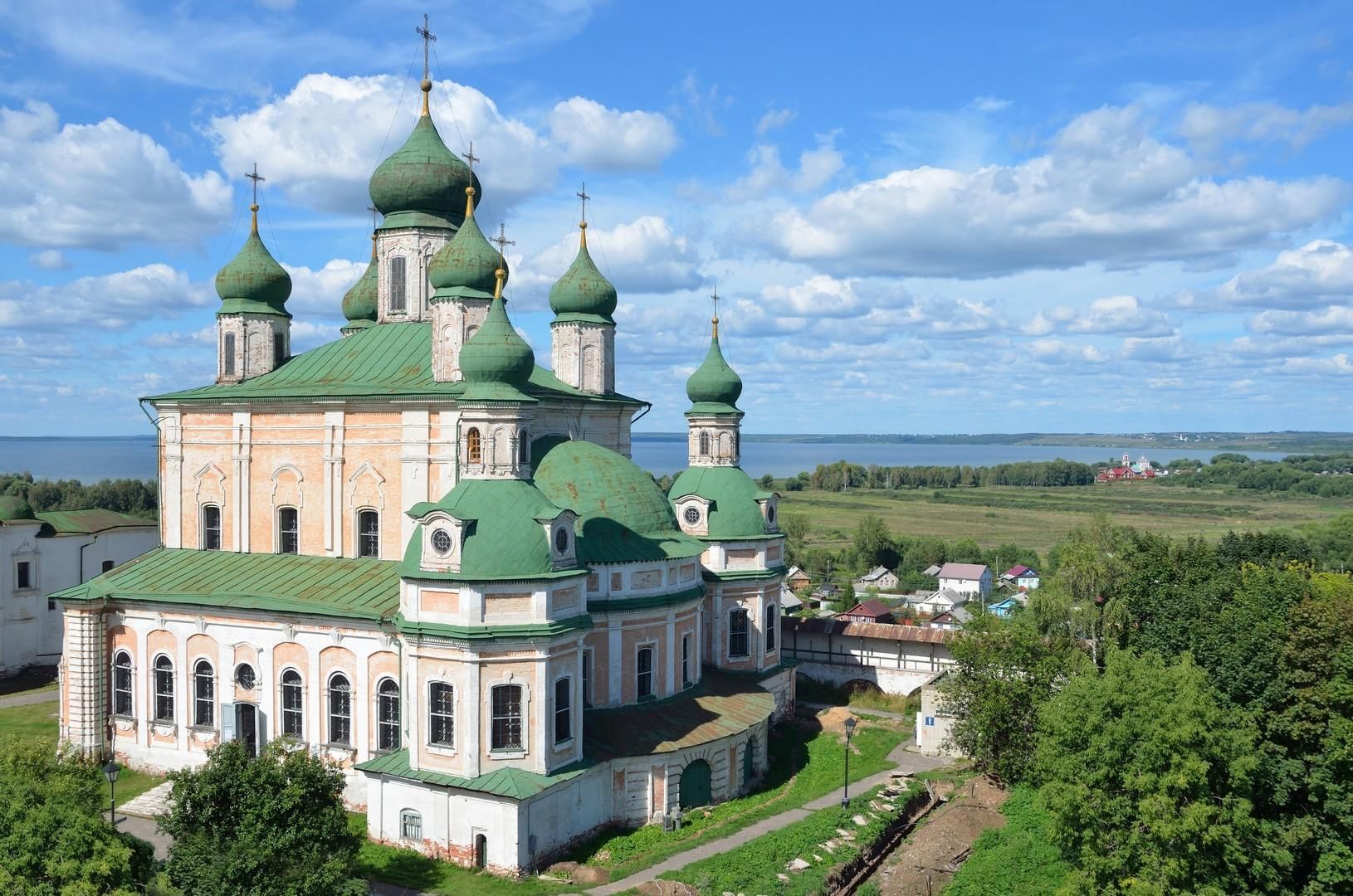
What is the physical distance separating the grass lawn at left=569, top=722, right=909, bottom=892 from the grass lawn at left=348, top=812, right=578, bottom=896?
1675mm

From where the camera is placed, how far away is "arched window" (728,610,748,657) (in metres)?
32.8

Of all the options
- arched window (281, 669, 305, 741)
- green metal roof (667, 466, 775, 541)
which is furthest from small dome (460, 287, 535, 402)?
green metal roof (667, 466, 775, 541)

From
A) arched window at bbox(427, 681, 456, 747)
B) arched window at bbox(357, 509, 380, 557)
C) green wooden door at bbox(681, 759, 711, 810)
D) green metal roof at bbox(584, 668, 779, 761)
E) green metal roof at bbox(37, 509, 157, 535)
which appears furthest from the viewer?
green metal roof at bbox(37, 509, 157, 535)

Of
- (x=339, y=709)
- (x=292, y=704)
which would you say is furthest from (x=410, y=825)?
(x=292, y=704)

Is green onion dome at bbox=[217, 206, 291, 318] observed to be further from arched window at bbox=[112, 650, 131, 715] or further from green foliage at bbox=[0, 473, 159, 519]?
green foliage at bbox=[0, 473, 159, 519]

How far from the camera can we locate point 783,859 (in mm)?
21953

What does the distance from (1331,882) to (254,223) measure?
104ft

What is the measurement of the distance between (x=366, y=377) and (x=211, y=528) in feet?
21.5

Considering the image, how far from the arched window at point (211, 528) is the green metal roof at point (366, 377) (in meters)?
3.11

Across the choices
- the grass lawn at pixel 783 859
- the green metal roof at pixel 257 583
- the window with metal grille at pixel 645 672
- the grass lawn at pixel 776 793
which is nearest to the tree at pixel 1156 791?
the grass lawn at pixel 783 859

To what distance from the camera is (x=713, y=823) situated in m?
24.9

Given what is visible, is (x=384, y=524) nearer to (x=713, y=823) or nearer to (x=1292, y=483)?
(x=713, y=823)

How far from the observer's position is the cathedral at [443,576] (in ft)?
74.6

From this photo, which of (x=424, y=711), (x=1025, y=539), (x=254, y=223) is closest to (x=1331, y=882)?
(x=424, y=711)
